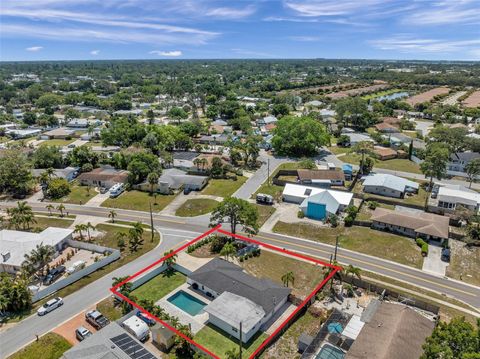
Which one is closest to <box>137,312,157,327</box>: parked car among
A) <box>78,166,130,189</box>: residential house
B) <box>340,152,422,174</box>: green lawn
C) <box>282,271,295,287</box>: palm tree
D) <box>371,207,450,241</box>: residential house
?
<box>282,271,295,287</box>: palm tree

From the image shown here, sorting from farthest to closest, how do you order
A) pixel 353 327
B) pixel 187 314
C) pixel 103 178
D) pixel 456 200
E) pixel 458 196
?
pixel 103 178, pixel 458 196, pixel 456 200, pixel 187 314, pixel 353 327

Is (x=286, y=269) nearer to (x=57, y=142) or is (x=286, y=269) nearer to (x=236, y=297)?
(x=236, y=297)

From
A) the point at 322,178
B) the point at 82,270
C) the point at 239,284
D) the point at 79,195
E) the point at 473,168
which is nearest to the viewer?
the point at 239,284

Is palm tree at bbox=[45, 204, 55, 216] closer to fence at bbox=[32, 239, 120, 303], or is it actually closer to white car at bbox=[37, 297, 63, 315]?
fence at bbox=[32, 239, 120, 303]

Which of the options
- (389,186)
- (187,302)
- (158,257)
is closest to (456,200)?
(389,186)

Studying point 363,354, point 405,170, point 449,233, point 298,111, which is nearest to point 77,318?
point 363,354

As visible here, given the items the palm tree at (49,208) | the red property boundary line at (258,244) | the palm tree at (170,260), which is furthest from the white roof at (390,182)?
the palm tree at (49,208)

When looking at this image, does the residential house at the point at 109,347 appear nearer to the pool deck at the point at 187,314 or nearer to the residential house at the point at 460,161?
the pool deck at the point at 187,314
